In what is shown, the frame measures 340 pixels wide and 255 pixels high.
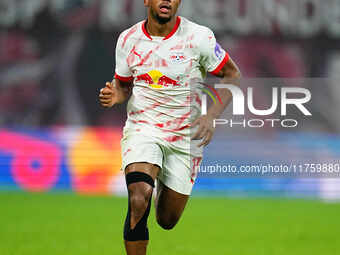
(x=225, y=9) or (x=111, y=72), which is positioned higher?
(x=225, y=9)

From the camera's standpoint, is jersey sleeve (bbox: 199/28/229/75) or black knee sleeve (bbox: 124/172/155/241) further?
jersey sleeve (bbox: 199/28/229/75)

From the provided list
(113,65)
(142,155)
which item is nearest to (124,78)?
(142,155)

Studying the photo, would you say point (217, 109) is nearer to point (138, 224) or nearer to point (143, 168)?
point (143, 168)

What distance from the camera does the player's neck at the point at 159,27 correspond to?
5516 mm

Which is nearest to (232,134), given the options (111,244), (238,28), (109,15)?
(238,28)

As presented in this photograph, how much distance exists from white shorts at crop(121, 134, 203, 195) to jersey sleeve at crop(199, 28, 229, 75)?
23.4 inches

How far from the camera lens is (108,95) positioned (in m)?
5.34

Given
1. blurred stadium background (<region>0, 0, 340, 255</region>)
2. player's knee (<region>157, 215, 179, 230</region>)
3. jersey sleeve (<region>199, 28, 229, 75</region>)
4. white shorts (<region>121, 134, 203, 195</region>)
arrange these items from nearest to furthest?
white shorts (<region>121, 134, 203, 195</region>) < jersey sleeve (<region>199, 28, 229, 75</region>) < player's knee (<region>157, 215, 179, 230</region>) < blurred stadium background (<region>0, 0, 340, 255</region>)

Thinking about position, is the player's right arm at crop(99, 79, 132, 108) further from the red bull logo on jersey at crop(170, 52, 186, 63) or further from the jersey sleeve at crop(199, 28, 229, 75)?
the jersey sleeve at crop(199, 28, 229, 75)

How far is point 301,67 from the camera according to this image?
14.0 meters

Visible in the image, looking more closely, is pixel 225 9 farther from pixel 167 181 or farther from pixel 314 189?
pixel 167 181

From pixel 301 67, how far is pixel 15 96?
560cm

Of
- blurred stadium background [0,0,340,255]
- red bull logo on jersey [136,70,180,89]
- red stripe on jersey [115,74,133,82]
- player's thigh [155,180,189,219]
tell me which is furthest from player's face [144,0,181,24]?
blurred stadium background [0,0,340,255]

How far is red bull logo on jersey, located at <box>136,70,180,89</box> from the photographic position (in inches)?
213
